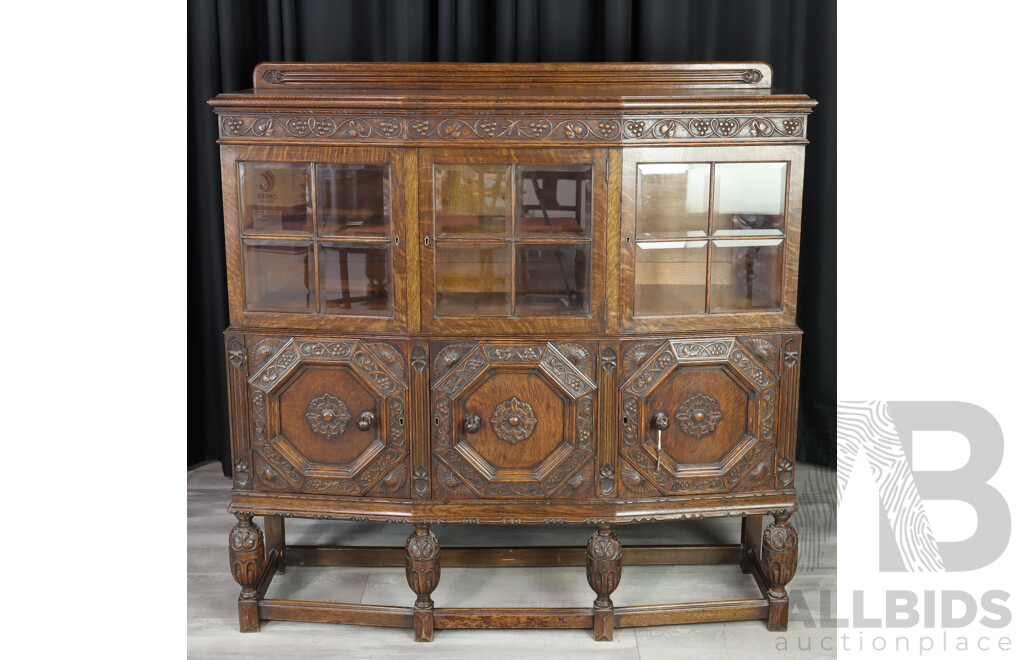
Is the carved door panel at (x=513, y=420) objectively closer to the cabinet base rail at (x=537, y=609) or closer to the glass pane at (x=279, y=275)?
the cabinet base rail at (x=537, y=609)

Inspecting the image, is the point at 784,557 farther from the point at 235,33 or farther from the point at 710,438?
the point at 235,33

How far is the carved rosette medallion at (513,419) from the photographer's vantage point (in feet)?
9.02

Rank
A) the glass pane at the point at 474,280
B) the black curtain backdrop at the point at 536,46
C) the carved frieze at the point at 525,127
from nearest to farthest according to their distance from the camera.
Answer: the carved frieze at the point at 525,127, the glass pane at the point at 474,280, the black curtain backdrop at the point at 536,46

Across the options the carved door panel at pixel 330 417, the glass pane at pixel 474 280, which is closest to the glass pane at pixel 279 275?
the carved door panel at pixel 330 417

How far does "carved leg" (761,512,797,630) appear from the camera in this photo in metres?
2.86

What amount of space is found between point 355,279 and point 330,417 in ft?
1.31

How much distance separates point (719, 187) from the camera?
2.67 metres

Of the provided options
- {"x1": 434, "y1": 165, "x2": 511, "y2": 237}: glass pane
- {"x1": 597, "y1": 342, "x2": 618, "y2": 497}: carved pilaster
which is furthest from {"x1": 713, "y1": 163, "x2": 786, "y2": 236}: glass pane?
{"x1": 434, "y1": 165, "x2": 511, "y2": 237}: glass pane

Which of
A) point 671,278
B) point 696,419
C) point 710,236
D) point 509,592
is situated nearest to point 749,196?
point 710,236

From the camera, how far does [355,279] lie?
8.92 ft

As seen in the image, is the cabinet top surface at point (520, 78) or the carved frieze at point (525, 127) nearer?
the carved frieze at point (525, 127)

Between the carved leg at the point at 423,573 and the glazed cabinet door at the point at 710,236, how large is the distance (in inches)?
33.0

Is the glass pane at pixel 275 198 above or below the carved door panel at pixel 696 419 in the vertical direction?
above

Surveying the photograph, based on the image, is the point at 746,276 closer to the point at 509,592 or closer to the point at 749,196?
Result: the point at 749,196
